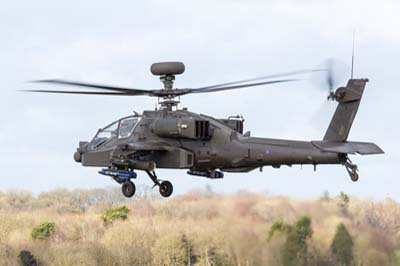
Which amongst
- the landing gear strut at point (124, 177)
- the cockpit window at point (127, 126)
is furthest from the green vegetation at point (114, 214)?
the landing gear strut at point (124, 177)

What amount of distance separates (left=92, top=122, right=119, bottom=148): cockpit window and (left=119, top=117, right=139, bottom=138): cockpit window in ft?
0.76

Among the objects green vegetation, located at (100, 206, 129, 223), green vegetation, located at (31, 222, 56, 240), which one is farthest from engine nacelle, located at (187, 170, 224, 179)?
green vegetation, located at (31, 222, 56, 240)

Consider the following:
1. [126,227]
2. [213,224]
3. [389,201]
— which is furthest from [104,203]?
[389,201]

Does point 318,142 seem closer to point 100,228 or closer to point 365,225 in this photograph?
point 365,225

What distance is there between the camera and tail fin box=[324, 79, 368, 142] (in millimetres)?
43125

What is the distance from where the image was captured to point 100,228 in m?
89.9

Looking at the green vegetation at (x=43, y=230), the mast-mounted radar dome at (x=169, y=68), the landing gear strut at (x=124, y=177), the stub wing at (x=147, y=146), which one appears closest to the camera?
the stub wing at (x=147, y=146)

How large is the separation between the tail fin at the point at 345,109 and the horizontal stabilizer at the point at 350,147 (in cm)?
27

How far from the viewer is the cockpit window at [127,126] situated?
148ft

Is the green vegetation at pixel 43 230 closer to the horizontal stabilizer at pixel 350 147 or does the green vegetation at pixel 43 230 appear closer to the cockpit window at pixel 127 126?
the cockpit window at pixel 127 126

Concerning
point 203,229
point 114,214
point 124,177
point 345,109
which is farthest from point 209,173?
point 114,214

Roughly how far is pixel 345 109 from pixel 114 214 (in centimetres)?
4293

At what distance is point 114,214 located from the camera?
279ft

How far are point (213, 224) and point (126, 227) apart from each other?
1239 inches
